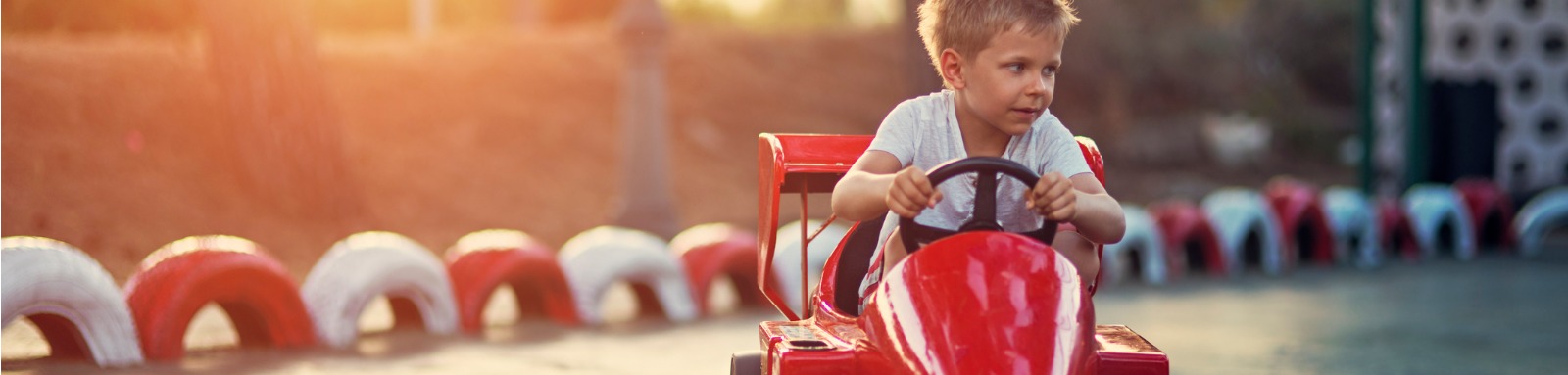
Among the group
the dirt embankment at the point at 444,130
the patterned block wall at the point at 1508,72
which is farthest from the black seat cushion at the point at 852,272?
the patterned block wall at the point at 1508,72

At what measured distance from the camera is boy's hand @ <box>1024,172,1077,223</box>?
10.2 feet

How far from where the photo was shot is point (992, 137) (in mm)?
3600

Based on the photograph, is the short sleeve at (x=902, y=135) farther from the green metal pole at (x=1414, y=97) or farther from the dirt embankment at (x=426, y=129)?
the green metal pole at (x=1414, y=97)

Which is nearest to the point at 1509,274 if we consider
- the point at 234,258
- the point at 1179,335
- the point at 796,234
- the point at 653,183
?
the point at 1179,335

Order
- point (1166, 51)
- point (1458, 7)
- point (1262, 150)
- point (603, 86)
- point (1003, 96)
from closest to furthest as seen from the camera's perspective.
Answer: point (1003, 96) < point (1458, 7) < point (603, 86) < point (1166, 51) < point (1262, 150)

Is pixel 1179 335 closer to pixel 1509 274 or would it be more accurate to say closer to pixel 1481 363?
pixel 1481 363

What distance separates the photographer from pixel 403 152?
53.1 ft

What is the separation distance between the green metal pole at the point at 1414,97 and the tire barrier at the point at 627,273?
8.91 m

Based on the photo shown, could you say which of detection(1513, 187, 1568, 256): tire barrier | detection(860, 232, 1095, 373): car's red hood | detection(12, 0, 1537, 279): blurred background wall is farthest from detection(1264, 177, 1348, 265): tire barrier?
detection(860, 232, 1095, 373): car's red hood

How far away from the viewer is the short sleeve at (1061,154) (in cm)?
353

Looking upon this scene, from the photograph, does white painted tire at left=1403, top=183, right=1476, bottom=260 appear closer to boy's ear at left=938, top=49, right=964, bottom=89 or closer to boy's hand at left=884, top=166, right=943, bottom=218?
boy's ear at left=938, top=49, right=964, bottom=89

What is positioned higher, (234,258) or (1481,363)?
(234,258)

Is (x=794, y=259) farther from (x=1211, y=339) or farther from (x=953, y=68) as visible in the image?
(x=953, y=68)

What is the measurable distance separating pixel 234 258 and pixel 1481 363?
499cm
